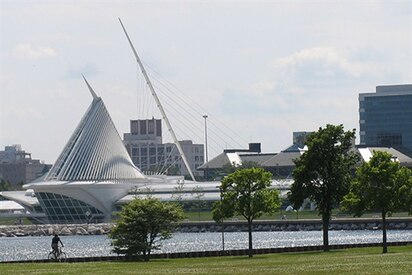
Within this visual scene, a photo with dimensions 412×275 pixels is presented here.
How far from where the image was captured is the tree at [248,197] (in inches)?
Answer: 2739

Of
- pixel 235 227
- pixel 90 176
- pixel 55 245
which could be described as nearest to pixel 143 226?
pixel 55 245

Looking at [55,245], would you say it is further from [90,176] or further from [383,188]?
[90,176]

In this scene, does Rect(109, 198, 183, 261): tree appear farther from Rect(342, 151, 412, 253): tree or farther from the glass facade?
the glass facade

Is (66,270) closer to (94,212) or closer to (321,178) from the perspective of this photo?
(321,178)

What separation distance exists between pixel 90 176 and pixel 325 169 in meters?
103

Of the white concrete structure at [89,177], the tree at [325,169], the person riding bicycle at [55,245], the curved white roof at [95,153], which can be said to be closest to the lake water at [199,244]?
the tree at [325,169]

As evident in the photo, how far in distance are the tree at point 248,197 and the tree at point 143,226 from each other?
3115 millimetres

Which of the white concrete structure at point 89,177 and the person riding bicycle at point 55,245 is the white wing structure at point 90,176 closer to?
the white concrete structure at point 89,177

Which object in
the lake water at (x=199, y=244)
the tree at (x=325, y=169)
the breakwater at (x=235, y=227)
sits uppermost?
the tree at (x=325, y=169)

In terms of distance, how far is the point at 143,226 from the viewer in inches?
2534

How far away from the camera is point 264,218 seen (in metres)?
153

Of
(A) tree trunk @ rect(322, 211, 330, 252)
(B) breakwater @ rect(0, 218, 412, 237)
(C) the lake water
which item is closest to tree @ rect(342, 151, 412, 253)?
(A) tree trunk @ rect(322, 211, 330, 252)

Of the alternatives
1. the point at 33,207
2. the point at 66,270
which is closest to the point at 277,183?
the point at 33,207

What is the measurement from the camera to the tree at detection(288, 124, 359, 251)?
230ft
